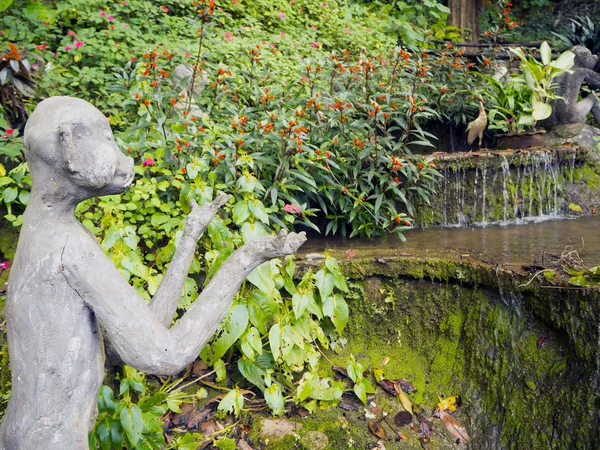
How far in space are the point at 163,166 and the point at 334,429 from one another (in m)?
2.16

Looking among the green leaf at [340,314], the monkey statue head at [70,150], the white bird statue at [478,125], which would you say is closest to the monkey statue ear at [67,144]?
the monkey statue head at [70,150]

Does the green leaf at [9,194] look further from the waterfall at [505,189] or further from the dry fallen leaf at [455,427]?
the waterfall at [505,189]

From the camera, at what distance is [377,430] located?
3.25 metres

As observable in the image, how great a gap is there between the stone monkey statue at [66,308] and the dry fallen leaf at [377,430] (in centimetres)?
173

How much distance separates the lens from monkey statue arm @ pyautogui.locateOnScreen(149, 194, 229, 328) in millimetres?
2081

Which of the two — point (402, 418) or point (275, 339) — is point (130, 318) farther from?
point (402, 418)

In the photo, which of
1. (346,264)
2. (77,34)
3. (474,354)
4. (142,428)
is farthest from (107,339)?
(77,34)

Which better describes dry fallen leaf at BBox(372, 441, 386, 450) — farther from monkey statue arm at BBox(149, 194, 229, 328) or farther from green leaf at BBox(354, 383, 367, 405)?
monkey statue arm at BBox(149, 194, 229, 328)

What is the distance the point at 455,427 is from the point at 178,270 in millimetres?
2176

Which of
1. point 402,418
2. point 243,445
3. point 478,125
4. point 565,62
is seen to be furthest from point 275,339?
point 565,62

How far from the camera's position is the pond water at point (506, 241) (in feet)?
13.7

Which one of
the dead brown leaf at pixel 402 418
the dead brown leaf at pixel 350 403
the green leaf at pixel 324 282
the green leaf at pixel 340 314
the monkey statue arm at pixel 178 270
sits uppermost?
the monkey statue arm at pixel 178 270

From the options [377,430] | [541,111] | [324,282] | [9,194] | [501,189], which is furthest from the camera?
[541,111]

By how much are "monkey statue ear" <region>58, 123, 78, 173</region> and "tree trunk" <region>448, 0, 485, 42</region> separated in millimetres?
10039
